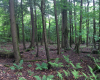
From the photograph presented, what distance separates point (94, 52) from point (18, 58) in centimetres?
867

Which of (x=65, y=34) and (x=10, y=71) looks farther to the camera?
(x=65, y=34)

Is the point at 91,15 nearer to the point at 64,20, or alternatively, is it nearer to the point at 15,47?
the point at 64,20

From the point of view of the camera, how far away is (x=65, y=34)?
11.5m

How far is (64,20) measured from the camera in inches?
454

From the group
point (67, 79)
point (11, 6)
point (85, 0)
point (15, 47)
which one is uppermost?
point (85, 0)

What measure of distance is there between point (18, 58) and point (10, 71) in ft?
4.96

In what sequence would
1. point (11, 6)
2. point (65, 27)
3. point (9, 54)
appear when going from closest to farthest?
1. point (11, 6)
2. point (9, 54)
3. point (65, 27)

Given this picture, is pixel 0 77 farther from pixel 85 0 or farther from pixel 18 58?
pixel 85 0

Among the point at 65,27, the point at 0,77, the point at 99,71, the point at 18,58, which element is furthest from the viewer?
the point at 65,27

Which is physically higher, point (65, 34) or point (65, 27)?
point (65, 27)

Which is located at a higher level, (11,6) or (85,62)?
(11,6)

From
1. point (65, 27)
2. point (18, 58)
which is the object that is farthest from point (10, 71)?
point (65, 27)

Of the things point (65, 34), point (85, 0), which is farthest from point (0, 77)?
point (85, 0)

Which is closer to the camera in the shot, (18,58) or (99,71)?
(99,71)
